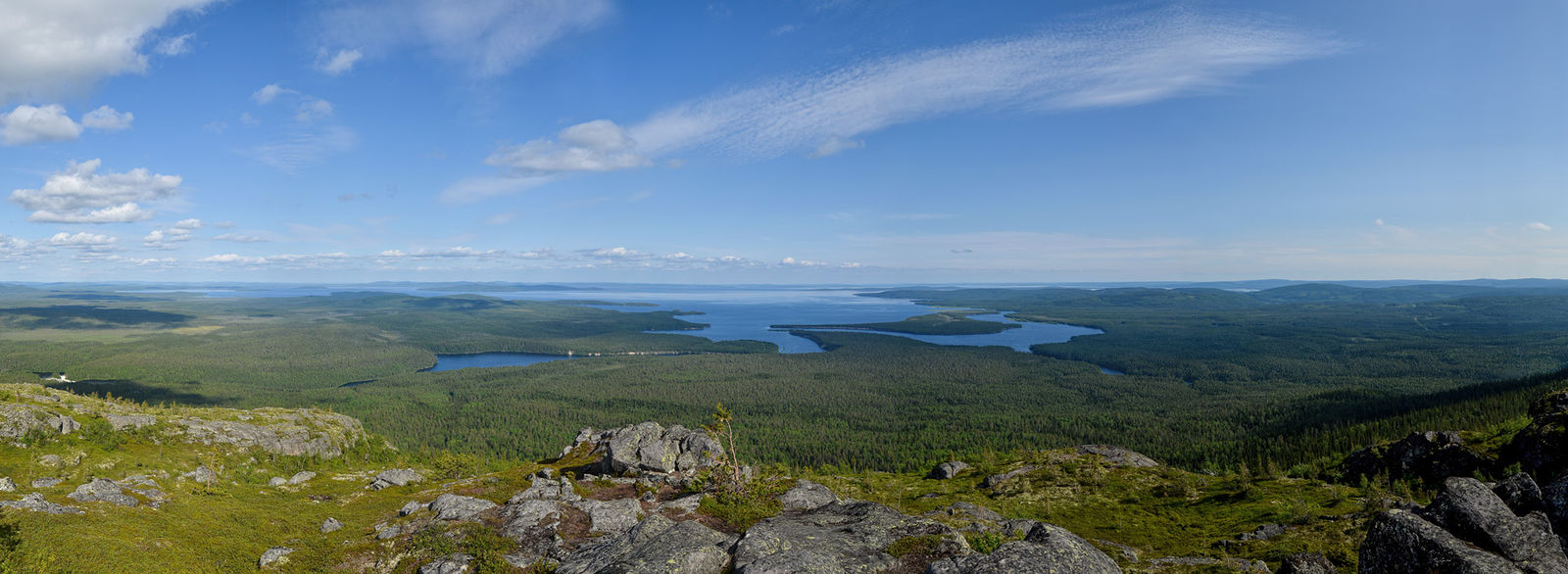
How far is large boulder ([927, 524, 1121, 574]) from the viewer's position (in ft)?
59.0

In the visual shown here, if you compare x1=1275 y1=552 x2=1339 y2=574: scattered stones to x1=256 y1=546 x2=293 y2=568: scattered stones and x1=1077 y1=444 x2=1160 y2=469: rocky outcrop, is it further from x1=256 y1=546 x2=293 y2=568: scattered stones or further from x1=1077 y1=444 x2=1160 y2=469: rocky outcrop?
x1=1077 y1=444 x2=1160 y2=469: rocky outcrop

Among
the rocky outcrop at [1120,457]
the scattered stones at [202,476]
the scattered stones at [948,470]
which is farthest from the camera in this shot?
the scattered stones at [948,470]

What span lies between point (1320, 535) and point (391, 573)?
53557 millimetres

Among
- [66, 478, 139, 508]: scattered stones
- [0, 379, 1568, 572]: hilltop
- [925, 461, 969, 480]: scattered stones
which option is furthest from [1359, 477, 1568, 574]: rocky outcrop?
[925, 461, 969, 480]: scattered stones

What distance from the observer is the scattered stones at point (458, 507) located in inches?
1262

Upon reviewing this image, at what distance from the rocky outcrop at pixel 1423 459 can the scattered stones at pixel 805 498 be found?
6245cm

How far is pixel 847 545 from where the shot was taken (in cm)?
2259

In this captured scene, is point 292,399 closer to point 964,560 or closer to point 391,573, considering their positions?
point 391,573

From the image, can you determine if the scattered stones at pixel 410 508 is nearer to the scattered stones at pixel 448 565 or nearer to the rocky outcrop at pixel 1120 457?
the scattered stones at pixel 448 565

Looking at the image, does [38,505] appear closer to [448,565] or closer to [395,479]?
[448,565]

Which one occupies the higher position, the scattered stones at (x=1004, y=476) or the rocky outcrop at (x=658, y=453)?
the rocky outcrop at (x=658, y=453)

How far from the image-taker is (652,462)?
4544cm

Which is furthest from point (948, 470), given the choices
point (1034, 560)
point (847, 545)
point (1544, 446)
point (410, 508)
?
point (1034, 560)

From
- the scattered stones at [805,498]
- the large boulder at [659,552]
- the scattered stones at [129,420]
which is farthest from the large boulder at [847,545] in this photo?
the scattered stones at [129,420]
